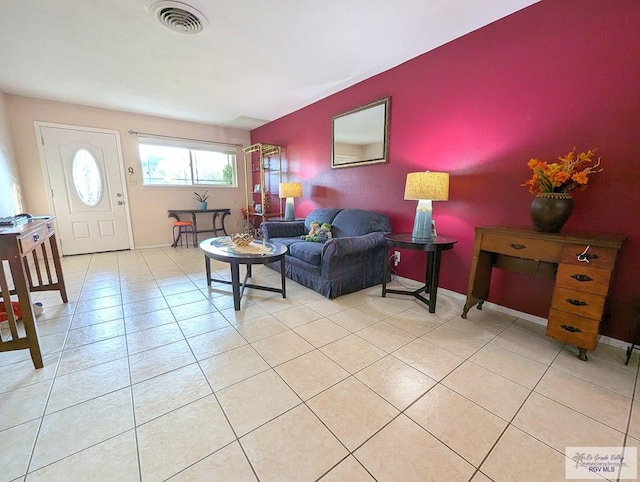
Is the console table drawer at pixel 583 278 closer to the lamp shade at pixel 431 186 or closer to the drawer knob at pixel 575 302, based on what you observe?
the drawer knob at pixel 575 302

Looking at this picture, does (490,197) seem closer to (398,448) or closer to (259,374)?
(398,448)

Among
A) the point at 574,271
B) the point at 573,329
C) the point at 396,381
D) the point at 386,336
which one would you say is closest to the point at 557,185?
the point at 574,271

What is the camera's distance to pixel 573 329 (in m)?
1.65

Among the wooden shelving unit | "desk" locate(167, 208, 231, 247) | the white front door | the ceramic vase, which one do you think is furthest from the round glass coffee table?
the white front door

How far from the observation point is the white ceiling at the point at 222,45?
77.1 inches

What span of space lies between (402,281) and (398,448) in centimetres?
210

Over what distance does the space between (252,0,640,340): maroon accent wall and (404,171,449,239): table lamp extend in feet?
1.09

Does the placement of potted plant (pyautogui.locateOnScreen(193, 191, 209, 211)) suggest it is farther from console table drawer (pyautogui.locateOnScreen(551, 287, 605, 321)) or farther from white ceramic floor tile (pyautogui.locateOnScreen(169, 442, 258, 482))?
console table drawer (pyautogui.locateOnScreen(551, 287, 605, 321))

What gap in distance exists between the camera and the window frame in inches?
188

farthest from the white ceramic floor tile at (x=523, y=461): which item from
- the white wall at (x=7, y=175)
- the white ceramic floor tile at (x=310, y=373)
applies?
the white wall at (x=7, y=175)

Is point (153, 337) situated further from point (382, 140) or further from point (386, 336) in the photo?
point (382, 140)

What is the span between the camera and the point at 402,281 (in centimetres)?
305

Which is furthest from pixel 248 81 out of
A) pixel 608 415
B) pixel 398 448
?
pixel 608 415

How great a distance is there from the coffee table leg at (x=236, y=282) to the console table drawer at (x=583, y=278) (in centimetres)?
232
